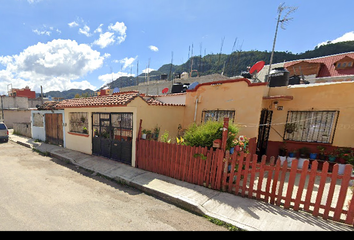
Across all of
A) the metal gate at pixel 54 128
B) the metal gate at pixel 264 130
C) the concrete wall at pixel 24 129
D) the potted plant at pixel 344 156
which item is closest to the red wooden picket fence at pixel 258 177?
the potted plant at pixel 344 156

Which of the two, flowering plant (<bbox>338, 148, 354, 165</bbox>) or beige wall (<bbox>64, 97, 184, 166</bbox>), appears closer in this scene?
flowering plant (<bbox>338, 148, 354, 165</bbox>)

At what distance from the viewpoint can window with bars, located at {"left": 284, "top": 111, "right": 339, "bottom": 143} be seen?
5844 millimetres

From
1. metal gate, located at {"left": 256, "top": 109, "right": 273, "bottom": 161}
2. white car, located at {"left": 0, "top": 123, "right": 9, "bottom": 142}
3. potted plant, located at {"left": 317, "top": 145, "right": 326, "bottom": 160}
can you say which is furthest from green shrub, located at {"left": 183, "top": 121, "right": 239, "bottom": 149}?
white car, located at {"left": 0, "top": 123, "right": 9, "bottom": 142}

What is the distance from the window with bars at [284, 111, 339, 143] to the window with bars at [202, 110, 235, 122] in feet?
8.23

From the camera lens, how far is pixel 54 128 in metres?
10.4

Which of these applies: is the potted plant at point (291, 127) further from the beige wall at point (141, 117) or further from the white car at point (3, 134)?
the white car at point (3, 134)

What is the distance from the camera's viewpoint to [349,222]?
2.94 meters

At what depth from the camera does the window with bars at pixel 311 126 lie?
584 centimetres

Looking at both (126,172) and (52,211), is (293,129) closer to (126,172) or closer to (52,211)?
(126,172)

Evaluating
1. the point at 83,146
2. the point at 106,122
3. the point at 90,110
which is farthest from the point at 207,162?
the point at 83,146

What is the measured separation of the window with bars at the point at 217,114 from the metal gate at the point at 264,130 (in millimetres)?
1608

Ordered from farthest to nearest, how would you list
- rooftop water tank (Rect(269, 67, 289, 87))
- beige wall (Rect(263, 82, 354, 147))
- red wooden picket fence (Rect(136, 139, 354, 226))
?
1. rooftop water tank (Rect(269, 67, 289, 87))
2. beige wall (Rect(263, 82, 354, 147))
3. red wooden picket fence (Rect(136, 139, 354, 226))

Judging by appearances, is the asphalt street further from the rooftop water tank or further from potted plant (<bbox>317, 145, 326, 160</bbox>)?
the rooftop water tank

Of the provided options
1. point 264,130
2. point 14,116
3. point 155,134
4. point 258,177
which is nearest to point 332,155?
point 264,130
